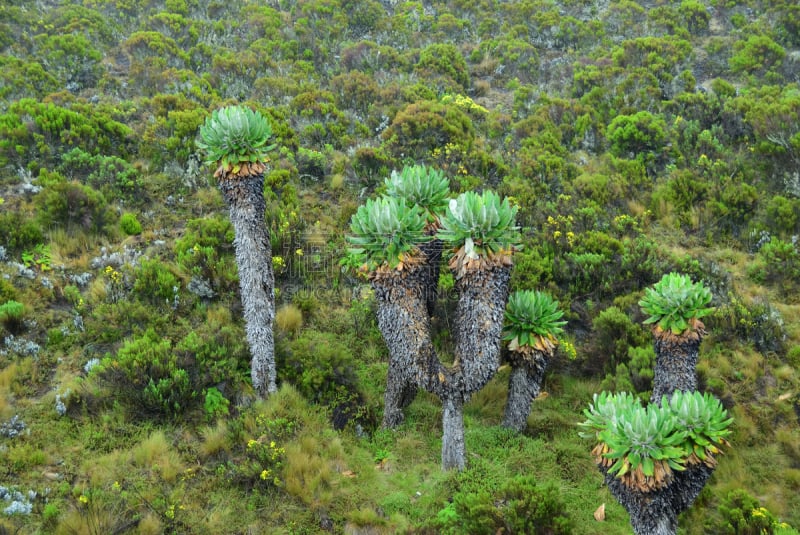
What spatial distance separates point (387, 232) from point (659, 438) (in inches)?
140

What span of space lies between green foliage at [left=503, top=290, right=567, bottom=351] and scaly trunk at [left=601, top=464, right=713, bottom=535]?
213 cm

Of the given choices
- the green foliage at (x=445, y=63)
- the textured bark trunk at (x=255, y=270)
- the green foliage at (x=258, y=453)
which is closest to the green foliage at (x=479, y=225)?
the textured bark trunk at (x=255, y=270)

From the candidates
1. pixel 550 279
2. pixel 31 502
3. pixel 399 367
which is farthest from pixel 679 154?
pixel 31 502

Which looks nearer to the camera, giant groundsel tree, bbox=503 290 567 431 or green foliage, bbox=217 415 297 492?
green foliage, bbox=217 415 297 492

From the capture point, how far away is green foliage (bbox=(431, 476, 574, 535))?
5.46 m

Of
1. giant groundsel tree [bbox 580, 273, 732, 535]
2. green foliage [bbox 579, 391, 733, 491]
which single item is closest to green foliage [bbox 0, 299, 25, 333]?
giant groundsel tree [bbox 580, 273, 732, 535]

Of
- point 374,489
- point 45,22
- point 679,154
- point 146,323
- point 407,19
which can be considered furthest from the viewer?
point 407,19

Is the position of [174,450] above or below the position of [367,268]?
below

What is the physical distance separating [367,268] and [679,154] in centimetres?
972

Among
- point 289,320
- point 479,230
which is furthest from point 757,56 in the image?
point 289,320

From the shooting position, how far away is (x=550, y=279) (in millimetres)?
9727

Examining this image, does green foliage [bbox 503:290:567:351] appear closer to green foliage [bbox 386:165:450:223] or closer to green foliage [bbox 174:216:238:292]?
green foliage [bbox 386:165:450:223]

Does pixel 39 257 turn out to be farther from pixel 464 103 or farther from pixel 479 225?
pixel 464 103

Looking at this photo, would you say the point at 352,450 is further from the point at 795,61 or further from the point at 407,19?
the point at 407,19
